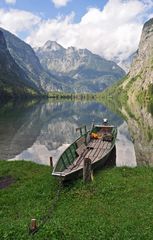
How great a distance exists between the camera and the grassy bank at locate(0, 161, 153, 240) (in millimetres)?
20375

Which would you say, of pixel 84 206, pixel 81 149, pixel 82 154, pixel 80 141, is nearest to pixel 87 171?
pixel 84 206

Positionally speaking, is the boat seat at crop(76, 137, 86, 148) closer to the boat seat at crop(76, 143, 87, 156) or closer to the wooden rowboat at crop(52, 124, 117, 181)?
the wooden rowboat at crop(52, 124, 117, 181)

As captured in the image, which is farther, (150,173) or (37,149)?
(37,149)

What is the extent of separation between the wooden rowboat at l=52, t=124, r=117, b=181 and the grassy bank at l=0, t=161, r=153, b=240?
1197 millimetres

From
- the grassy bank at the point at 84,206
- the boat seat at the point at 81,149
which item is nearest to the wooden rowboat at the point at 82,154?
the boat seat at the point at 81,149

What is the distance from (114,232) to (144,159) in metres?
35.1

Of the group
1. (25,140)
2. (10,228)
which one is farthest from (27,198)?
(25,140)

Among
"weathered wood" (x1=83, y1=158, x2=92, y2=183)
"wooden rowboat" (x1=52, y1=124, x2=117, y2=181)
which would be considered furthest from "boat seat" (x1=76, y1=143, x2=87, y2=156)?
"weathered wood" (x1=83, y1=158, x2=92, y2=183)

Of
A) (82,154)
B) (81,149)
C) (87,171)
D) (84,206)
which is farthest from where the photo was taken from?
(81,149)

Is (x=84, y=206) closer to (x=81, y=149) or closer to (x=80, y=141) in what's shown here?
(x=81, y=149)

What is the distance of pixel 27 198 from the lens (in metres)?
28.0

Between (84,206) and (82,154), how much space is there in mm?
15571

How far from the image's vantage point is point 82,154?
134 feet

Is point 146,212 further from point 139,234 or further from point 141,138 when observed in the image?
point 141,138
